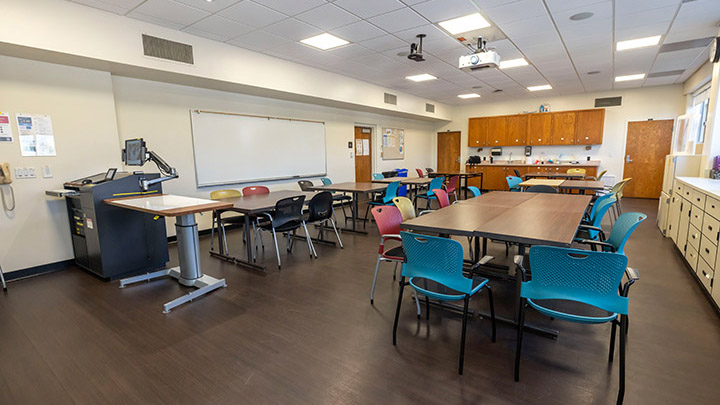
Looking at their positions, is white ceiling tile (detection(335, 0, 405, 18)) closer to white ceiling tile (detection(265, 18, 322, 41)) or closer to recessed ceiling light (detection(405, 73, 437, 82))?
white ceiling tile (detection(265, 18, 322, 41))

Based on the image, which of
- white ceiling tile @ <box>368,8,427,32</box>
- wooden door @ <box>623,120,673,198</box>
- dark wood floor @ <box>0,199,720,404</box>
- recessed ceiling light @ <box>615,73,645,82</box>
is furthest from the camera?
wooden door @ <box>623,120,673,198</box>

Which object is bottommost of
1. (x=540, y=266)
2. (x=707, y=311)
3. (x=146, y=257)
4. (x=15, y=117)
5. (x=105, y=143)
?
(x=707, y=311)

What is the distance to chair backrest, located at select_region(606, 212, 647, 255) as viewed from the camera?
2219 millimetres

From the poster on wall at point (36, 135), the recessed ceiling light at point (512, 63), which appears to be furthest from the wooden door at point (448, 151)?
the poster on wall at point (36, 135)

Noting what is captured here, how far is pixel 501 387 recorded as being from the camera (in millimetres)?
1848

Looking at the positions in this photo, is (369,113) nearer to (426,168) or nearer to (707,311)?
(426,168)

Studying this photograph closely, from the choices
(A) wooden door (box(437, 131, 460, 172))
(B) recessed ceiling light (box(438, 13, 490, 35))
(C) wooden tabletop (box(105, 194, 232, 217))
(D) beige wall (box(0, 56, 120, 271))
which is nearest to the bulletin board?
(A) wooden door (box(437, 131, 460, 172))

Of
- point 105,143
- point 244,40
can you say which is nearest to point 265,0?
point 244,40

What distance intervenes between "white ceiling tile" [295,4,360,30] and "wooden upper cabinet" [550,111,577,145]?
26.5 feet

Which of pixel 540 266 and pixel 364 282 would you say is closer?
pixel 540 266

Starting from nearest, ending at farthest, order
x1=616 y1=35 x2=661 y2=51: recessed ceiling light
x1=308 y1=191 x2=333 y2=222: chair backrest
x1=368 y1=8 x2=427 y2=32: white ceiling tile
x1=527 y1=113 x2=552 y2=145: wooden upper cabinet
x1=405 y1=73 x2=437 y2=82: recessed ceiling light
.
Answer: x1=368 y1=8 x2=427 y2=32: white ceiling tile → x1=308 y1=191 x2=333 y2=222: chair backrest → x1=616 y1=35 x2=661 y2=51: recessed ceiling light → x1=405 y1=73 x2=437 y2=82: recessed ceiling light → x1=527 y1=113 x2=552 y2=145: wooden upper cabinet

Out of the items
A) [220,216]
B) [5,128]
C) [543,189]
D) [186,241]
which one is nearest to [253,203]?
[220,216]

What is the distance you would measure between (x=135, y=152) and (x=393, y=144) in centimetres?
744

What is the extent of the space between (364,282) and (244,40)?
12.7 feet
